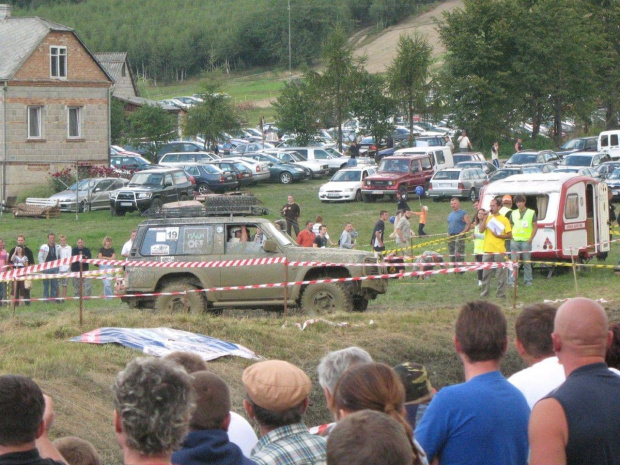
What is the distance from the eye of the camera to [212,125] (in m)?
59.6

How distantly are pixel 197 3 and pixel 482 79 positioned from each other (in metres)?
103

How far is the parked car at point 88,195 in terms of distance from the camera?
3888cm

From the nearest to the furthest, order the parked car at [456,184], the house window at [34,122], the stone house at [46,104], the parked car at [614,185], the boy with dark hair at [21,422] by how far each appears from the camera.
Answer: the boy with dark hair at [21,422], the parked car at [614,185], the parked car at [456,184], the stone house at [46,104], the house window at [34,122]

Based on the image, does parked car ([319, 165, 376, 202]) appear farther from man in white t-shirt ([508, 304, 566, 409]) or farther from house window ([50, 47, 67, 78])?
man in white t-shirt ([508, 304, 566, 409])

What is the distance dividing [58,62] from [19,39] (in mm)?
2312

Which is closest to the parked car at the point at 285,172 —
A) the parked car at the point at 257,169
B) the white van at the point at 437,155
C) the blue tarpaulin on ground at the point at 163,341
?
the parked car at the point at 257,169

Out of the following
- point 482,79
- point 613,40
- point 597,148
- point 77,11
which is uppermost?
point 77,11

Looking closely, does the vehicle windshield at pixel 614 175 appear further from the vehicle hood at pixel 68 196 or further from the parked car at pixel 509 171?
the vehicle hood at pixel 68 196

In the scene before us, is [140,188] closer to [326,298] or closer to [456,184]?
[456,184]

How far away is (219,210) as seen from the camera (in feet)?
61.2

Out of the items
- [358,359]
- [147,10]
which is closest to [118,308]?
[358,359]

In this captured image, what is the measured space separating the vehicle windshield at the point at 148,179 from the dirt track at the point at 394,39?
228ft

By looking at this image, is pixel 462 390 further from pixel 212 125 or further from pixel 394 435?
pixel 212 125

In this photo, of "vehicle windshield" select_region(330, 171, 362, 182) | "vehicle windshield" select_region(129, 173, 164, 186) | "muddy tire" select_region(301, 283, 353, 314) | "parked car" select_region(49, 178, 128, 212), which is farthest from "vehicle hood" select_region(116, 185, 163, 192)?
"muddy tire" select_region(301, 283, 353, 314)
